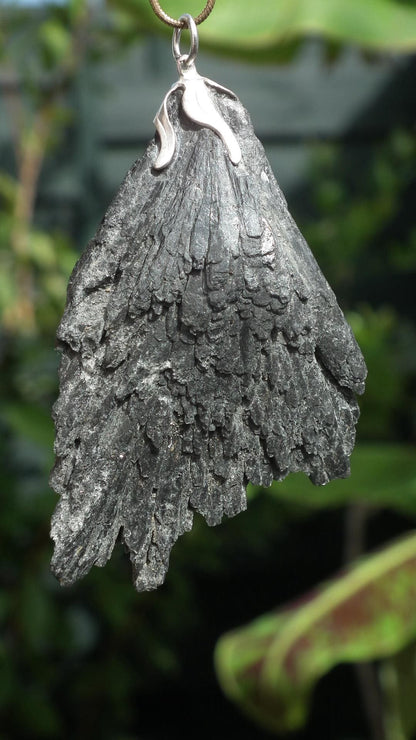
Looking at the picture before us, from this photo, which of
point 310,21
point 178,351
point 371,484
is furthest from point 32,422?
point 178,351

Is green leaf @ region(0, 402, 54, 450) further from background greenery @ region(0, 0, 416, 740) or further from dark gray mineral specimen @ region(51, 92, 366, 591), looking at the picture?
dark gray mineral specimen @ region(51, 92, 366, 591)

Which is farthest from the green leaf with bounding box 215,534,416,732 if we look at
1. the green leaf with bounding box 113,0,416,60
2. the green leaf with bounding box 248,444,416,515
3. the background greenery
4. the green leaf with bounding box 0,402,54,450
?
the green leaf with bounding box 113,0,416,60

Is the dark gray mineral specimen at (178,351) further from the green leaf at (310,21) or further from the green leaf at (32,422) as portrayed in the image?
the green leaf at (32,422)

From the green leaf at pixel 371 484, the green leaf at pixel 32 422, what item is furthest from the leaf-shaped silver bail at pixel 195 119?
the green leaf at pixel 32 422

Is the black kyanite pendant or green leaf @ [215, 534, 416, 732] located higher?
the black kyanite pendant

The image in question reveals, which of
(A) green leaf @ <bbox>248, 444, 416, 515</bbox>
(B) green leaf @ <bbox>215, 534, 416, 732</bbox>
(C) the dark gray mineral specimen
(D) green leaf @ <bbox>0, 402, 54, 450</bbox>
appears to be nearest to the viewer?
(C) the dark gray mineral specimen

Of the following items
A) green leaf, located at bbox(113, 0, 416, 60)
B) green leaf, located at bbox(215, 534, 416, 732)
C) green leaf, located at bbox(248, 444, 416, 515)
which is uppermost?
green leaf, located at bbox(113, 0, 416, 60)

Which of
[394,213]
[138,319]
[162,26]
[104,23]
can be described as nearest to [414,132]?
[394,213]
